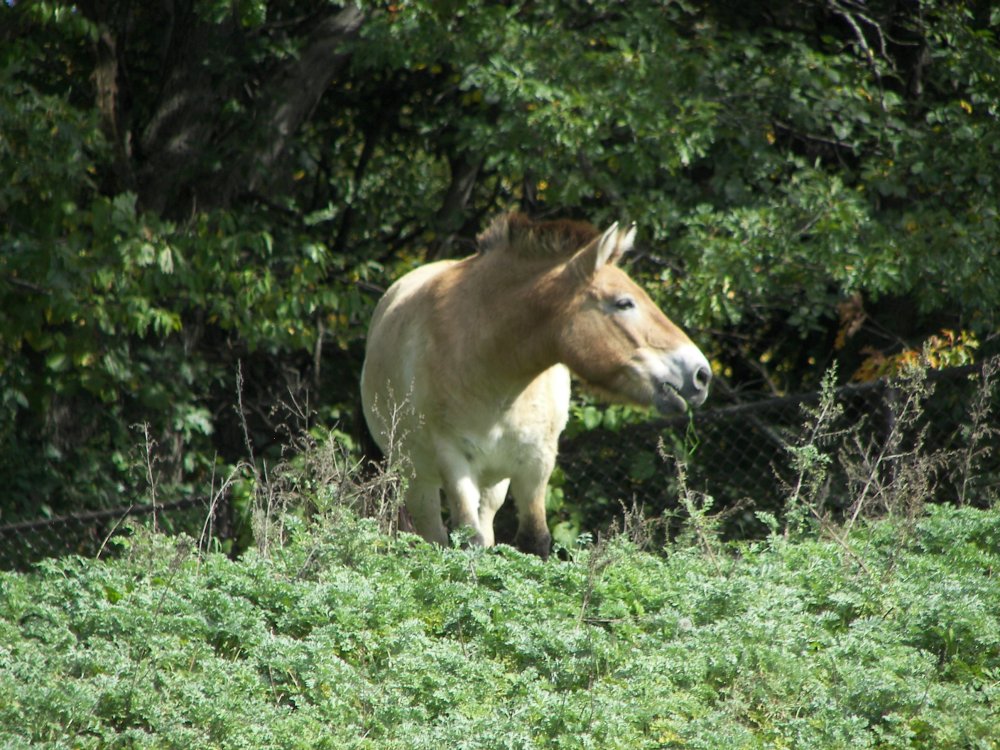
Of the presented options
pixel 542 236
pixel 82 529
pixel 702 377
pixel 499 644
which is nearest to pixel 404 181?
pixel 82 529

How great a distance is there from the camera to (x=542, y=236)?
642cm

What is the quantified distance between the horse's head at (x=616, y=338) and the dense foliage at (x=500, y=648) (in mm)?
904

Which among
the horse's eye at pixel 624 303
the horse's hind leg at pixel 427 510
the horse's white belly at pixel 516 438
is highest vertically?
the horse's eye at pixel 624 303

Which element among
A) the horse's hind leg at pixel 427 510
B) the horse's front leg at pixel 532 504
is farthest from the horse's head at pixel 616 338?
the horse's hind leg at pixel 427 510

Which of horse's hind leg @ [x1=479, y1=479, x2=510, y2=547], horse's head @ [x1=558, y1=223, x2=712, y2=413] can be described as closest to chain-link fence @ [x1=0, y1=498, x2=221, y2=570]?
horse's hind leg @ [x1=479, y1=479, x2=510, y2=547]

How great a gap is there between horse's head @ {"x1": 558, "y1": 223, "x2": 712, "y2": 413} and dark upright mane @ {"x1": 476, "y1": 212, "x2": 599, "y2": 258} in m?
0.20

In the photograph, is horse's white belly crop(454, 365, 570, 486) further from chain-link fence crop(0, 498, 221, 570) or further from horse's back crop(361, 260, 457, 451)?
chain-link fence crop(0, 498, 221, 570)

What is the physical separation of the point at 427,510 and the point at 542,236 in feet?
5.59

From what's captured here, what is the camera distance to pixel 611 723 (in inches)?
153

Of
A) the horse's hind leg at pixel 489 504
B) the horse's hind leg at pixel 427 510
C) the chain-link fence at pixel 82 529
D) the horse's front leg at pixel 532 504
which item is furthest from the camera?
the chain-link fence at pixel 82 529

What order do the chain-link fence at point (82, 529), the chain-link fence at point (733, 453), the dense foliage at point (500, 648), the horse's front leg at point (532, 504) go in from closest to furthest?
the dense foliage at point (500, 648)
the horse's front leg at point (532, 504)
the chain-link fence at point (82, 529)
the chain-link fence at point (733, 453)

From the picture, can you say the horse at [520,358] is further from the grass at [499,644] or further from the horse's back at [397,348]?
the grass at [499,644]

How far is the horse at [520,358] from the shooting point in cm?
607

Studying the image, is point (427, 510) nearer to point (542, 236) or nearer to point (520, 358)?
point (520, 358)
